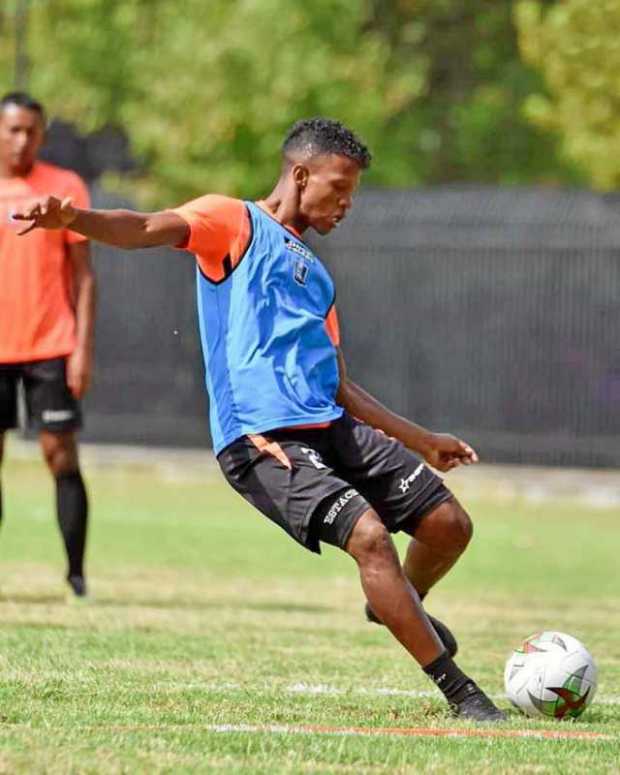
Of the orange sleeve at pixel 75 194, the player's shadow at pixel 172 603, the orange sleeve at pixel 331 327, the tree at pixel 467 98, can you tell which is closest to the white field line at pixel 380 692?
the orange sleeve at pixel 331 327

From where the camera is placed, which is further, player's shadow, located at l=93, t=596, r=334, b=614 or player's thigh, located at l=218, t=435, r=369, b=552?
player's shadow, located at l=93, t=596, r=334, b=614

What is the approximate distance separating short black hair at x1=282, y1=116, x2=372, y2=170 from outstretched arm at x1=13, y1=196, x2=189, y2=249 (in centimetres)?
65

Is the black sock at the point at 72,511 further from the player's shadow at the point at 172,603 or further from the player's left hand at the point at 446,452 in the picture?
the player's left hand at the point at 446,452

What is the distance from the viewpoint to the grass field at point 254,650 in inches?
244

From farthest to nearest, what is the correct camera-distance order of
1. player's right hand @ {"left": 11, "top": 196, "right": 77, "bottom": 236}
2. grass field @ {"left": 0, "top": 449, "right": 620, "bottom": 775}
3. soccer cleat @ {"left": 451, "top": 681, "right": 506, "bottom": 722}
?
soccer cleat @ {"left": 451, "top": 681, "right": 506, "bottom": 722}, player's right hand @ {"left": 11, "top": 196, "right": 77, "bottom": 236}, grass field @ {"left": 0, "top": 449, "right": 620, "bottom": 775}

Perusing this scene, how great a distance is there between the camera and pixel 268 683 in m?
8.04

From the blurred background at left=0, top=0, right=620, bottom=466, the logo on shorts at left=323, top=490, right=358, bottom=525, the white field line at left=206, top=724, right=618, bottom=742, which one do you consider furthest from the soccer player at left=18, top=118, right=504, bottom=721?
the blurred background at left=0, top=0, right=620, bottom=466

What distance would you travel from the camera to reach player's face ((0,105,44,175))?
36.8 ft

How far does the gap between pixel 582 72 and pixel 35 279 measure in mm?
15043

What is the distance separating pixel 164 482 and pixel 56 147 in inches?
321

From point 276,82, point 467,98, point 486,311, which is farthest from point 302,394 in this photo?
point 467,98

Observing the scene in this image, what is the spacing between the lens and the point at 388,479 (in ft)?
25.1

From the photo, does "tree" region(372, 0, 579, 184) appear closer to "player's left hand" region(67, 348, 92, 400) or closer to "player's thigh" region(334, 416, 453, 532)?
Result: "player's left hand" region(67, 348, 92, 400)

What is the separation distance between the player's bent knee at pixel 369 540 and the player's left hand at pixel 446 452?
830 mm
